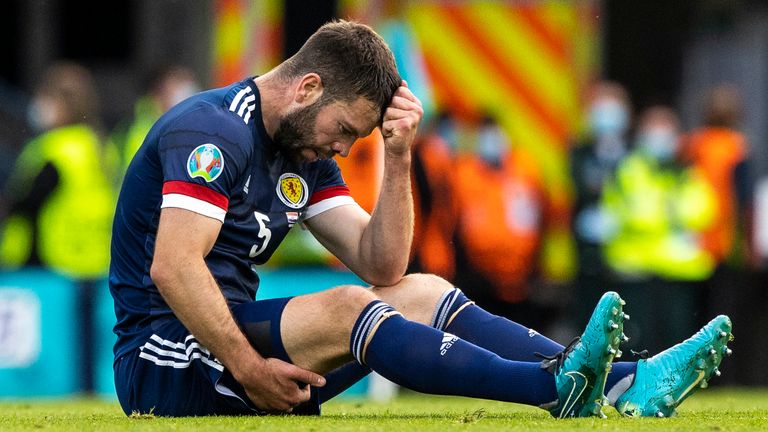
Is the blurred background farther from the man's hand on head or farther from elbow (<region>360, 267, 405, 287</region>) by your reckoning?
the man's hand on head

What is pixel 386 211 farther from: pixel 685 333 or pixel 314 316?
pixel 685 333

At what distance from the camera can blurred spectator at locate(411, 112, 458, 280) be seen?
10016 mm

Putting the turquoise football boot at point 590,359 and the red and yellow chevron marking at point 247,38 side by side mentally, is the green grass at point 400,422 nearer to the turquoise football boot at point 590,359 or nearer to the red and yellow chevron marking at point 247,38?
the turquoise football boot at point 590,359

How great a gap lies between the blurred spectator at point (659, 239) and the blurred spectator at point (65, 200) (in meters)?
3.53

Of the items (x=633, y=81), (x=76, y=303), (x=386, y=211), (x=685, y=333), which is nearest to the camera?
(x=386, y=211)

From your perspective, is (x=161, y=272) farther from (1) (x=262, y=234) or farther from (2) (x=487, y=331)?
(2) (x=487, y=331)

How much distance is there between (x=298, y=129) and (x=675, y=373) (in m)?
1.39

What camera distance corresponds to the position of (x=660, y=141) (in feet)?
36.4

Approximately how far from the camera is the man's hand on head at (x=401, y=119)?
480 cm

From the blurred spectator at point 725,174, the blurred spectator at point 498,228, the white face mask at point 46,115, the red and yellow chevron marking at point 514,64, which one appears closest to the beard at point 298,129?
the white face mask at point 46,115

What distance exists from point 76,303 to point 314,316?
5.16 m

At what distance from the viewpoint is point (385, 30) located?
37.7 ft

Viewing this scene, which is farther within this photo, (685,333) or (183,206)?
(685,333)

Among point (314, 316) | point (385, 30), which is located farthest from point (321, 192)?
point (385, 30)
